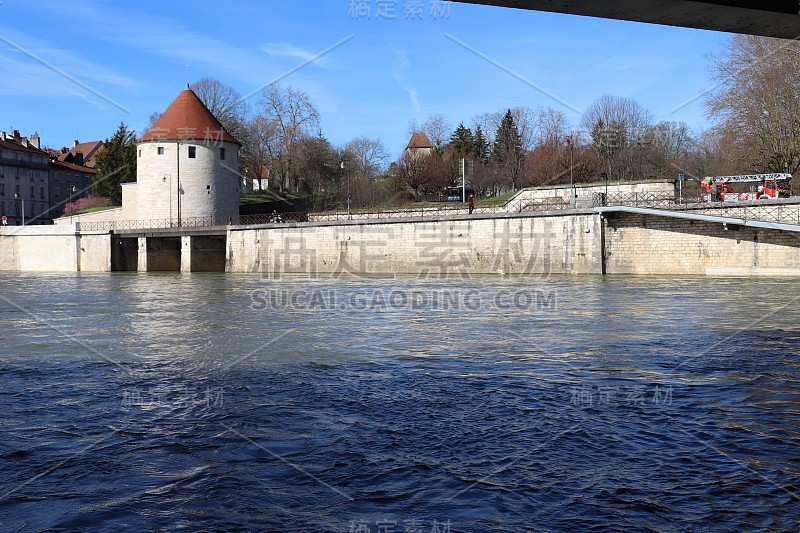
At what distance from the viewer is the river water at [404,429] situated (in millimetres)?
4637

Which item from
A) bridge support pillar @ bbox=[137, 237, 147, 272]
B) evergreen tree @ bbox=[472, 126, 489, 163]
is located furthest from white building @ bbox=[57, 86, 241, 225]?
evergreen tree @ bbox=[472, 126, 489, 163]

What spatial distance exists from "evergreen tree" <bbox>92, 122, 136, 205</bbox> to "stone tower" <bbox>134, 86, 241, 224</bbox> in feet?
41.1

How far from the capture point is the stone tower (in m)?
54.0

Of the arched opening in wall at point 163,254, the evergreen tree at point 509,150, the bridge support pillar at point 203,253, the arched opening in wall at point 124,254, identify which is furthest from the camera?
the evergreen tree at point 509,150

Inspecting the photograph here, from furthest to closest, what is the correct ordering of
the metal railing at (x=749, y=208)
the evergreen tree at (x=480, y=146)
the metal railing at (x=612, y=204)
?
the evergreen tree at (x=480, y=146) < the metal railing at (x=612, y=204) < the metal railing at (x=749, y=208)

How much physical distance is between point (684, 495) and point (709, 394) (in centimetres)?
329

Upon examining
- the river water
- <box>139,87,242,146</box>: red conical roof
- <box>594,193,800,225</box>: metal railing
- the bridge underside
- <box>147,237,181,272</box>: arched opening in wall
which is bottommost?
the river water

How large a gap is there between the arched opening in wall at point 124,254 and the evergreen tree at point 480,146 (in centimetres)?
4422

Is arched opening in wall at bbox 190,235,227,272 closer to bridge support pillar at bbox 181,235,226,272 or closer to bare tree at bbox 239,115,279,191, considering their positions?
bridge support pillar at bbox 181,235,226,272

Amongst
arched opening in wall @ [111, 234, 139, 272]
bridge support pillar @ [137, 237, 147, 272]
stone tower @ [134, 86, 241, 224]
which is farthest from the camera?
stone tower @ [134, 86, 241, 224]

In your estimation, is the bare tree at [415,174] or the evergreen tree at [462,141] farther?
the evergreen tree at [462,141]

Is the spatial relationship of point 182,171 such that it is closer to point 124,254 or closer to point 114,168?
point 124,254

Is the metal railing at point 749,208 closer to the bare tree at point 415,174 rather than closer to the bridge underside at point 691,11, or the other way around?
the bridge underside at point 691,11

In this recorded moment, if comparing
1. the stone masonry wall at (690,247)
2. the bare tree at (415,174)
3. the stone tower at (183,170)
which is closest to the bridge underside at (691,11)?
the stone masonry wall at (690,247)
